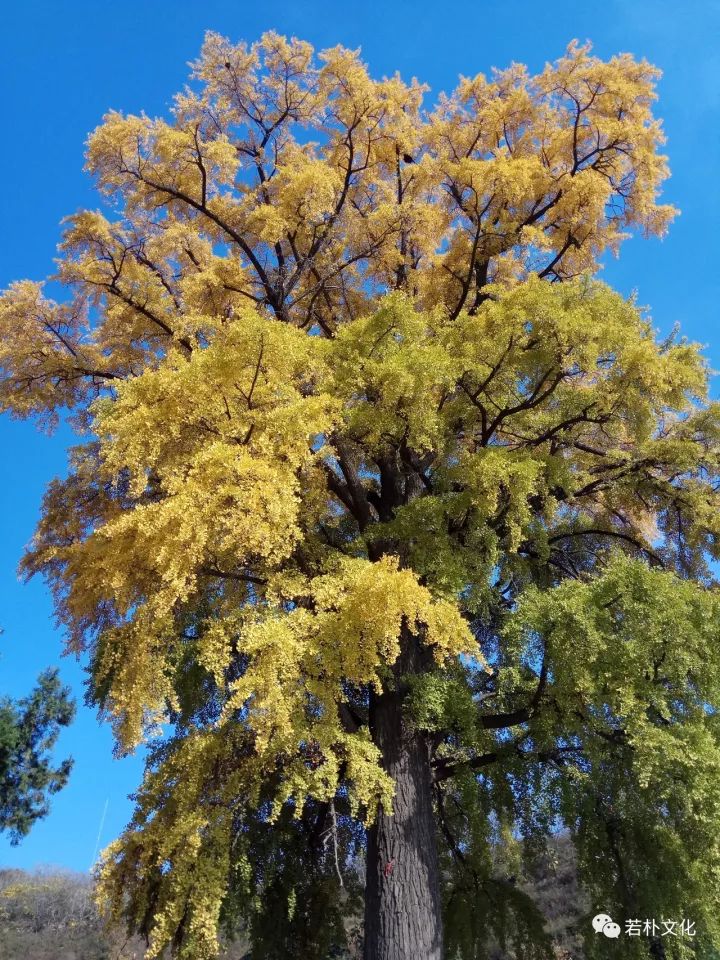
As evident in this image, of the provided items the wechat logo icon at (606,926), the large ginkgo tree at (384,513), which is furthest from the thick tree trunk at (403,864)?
the wechat logo icon at (606,926)

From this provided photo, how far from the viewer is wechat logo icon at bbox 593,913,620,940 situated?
7.05 metres

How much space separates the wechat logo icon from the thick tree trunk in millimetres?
2008

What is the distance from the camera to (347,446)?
775 cm

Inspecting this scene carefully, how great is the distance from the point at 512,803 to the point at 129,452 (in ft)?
17.5

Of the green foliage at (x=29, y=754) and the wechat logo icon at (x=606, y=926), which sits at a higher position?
the green foliage at (x=29, y=754)

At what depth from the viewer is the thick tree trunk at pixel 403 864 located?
5.99 meters

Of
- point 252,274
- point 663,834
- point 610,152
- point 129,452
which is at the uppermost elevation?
point 610,152

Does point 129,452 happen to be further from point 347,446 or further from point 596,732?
point 596,732

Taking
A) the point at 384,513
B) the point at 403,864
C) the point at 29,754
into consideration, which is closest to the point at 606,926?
the point at 403,864

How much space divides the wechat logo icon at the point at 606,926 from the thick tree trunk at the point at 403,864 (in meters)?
2.01

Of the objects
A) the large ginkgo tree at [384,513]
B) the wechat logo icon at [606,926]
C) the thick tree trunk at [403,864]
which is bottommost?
the wechat logo icon at [606,926]

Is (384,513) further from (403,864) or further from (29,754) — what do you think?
(29,754)

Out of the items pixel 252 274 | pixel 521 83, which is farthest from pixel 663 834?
pixel 521 83

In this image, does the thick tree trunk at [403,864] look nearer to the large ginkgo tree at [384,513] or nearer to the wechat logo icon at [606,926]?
the large ginkgo tree at [384,513]
